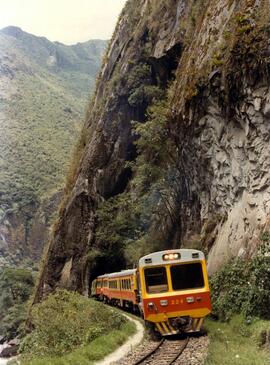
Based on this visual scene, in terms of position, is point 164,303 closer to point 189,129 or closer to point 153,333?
point 153,333

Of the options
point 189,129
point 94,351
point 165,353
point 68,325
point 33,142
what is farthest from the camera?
point 33,142

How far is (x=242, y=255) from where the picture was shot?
19547 mm

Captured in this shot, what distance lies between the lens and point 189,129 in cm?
2581

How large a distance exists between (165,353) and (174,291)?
2.83 metres

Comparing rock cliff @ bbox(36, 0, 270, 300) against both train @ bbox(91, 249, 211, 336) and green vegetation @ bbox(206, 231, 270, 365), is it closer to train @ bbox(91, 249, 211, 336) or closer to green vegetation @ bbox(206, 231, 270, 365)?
green vegetation @ bbox(206, 231, 270, 365)

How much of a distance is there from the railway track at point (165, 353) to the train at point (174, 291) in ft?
2.23

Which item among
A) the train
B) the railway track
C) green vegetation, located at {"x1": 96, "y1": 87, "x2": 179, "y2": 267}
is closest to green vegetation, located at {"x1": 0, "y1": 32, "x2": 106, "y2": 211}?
green vegetation, located at {"x1": 96, "y1": 87, "x2": 179, "y2": 267}

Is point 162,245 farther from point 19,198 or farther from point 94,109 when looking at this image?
point 19,198

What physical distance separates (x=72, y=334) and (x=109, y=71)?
33003 mm

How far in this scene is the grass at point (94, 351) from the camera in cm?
1392

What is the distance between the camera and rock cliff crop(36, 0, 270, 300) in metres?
20.2

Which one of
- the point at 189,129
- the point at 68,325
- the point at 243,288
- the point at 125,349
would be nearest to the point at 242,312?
the point at 243,288

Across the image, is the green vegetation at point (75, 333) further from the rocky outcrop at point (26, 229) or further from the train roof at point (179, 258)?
the rocky outcrop at point (26, 229)

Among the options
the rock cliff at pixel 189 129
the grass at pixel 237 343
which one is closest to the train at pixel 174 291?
the grass at pixel 237 343
